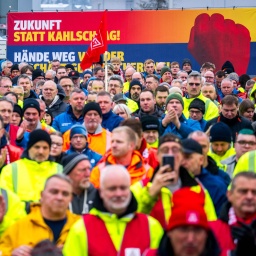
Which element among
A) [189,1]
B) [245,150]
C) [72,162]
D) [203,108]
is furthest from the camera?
[189,1]

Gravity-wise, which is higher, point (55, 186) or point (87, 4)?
point (87, 4)

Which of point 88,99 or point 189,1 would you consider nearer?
point 88,99

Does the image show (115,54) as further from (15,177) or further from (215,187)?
(215,187)

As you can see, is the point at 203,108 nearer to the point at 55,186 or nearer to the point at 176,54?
the point at 55,186

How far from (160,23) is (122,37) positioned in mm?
1066

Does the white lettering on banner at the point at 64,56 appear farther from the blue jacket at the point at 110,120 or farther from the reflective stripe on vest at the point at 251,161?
the reflective stripe on vest at the point at 251,161

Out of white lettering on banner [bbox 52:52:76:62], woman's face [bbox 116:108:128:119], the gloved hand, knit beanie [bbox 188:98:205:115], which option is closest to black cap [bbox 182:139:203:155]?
the gloved hand

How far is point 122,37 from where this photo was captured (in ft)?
90.3

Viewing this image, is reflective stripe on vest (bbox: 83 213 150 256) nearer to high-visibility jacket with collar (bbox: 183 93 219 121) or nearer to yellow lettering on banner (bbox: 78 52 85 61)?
high-visibility jacket with collar (bbox: 183 93 219 121)

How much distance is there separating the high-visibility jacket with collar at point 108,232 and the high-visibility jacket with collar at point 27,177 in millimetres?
2397

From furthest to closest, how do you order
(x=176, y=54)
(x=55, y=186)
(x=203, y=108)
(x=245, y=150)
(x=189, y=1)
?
(x=189, y=1) → (x=176, y=54) → (x=203, y=108) → (x=245, y=150) → (x=55, y=186)

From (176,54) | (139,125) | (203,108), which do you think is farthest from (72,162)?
(176,54)

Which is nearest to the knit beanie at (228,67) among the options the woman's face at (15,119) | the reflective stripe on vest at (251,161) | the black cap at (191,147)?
the woman's face at (15,119)

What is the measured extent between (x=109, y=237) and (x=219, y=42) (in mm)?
18968
